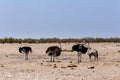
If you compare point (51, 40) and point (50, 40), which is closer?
point (50, 40)

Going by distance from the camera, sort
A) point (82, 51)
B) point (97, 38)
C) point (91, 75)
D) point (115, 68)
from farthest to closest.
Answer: point (97, 38), point (82, 51), point (115, 68), point (91, 75)

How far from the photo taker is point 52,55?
31016 mm

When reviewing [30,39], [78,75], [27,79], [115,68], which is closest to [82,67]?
[115,68]

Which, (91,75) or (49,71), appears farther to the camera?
(49,71)

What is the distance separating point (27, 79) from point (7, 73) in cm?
270

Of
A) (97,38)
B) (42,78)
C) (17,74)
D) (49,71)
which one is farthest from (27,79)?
(97,38)

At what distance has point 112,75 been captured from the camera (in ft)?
70.3

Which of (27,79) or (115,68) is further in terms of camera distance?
(115,68)

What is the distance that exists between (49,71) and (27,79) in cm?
367

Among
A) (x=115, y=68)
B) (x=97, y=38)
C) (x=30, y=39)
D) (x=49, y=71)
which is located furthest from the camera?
(x=97, y=38)

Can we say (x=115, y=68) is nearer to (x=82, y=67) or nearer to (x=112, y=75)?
(x=82, y=67)

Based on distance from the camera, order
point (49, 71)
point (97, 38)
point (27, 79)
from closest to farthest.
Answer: point (27, 79) → point (49, 71) → point (97, 38)

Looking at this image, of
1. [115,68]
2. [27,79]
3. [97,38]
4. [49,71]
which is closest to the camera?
[27,79]

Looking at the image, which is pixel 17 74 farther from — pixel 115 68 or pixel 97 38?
pixel 97 38
